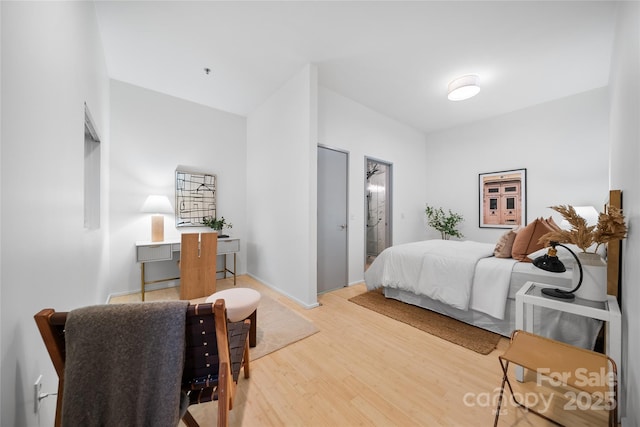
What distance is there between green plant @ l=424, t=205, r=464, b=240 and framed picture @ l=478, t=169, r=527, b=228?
1.41 feet

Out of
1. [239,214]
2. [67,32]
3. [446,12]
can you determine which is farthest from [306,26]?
[239,214]

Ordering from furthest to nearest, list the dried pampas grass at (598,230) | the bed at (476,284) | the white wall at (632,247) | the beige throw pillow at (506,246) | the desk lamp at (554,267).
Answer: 1. the beige throw pillow at (506,246)
2. the bed at (476,284)
3. the desk lamp at (554,267)
4. the dried pampas grass at (598,230)
5. the white wall at (632,247)

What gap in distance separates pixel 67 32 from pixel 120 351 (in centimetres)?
186

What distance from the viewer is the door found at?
11.1ft

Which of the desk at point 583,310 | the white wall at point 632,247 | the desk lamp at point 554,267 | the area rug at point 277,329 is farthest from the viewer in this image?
the area rug at point 277,329

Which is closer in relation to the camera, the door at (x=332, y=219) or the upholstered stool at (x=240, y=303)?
the upholstered stool at (x=240, y=303)

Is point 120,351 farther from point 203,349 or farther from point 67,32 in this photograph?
point 67,32

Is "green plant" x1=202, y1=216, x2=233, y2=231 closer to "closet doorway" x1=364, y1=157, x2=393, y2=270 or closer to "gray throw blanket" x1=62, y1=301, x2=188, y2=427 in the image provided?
"closet doorway" x1=364, y1=157, x2=393, y2=270

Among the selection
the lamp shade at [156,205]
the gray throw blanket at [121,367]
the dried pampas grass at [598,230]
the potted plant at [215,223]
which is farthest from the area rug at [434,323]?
the lamp shade at [156,205]

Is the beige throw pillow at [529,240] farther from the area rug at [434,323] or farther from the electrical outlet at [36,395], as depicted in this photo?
the electrical outlet at [36,395]

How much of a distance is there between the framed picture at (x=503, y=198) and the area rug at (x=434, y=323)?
105 inches

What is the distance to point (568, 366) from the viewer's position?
1.16m

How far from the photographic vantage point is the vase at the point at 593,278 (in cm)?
140

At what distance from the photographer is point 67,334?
789 millimetres
